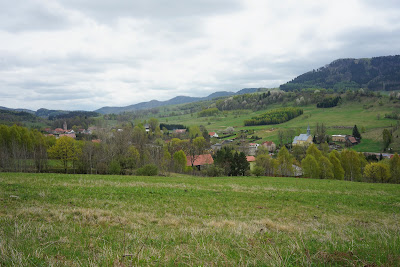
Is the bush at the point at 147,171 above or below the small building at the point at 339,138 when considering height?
above

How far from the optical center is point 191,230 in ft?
27.0

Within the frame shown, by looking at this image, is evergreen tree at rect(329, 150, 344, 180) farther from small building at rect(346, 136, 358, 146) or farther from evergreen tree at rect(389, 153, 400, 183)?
small building at rect(346, 136, 358, 146)

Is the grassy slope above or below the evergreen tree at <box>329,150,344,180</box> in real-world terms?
above

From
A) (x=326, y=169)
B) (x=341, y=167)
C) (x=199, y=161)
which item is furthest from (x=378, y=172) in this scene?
(x=199, y=161)

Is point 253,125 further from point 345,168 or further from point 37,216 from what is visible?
point 37,216

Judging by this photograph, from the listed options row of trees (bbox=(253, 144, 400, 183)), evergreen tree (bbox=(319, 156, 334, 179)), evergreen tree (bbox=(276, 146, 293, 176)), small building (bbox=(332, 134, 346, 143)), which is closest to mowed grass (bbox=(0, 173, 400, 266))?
row of trees (bbox=(253, 144, 400, 183))

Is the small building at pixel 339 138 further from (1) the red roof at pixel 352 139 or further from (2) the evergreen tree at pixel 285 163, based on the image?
(2) the evergreen tree at pixel 285 163

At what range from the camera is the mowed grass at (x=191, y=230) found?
4555 mm

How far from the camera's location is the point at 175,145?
255 ft

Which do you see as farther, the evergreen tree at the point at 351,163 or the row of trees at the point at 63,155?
the evergreen tree at the point at 351,163

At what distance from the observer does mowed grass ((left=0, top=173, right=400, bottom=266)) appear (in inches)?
179

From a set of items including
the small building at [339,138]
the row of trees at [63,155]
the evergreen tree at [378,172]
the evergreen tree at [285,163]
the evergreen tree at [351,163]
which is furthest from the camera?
the small building at [339,138]

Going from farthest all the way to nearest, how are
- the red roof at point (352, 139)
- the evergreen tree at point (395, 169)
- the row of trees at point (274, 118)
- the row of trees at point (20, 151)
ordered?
the row of trees at point (274, 118) → the red roof at point (352, 139) → the evergreen tree at point (395, 169) → the row of trees at point (20, 151)

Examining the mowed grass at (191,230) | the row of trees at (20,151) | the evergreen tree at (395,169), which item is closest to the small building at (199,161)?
the row of trees at (20,151)
